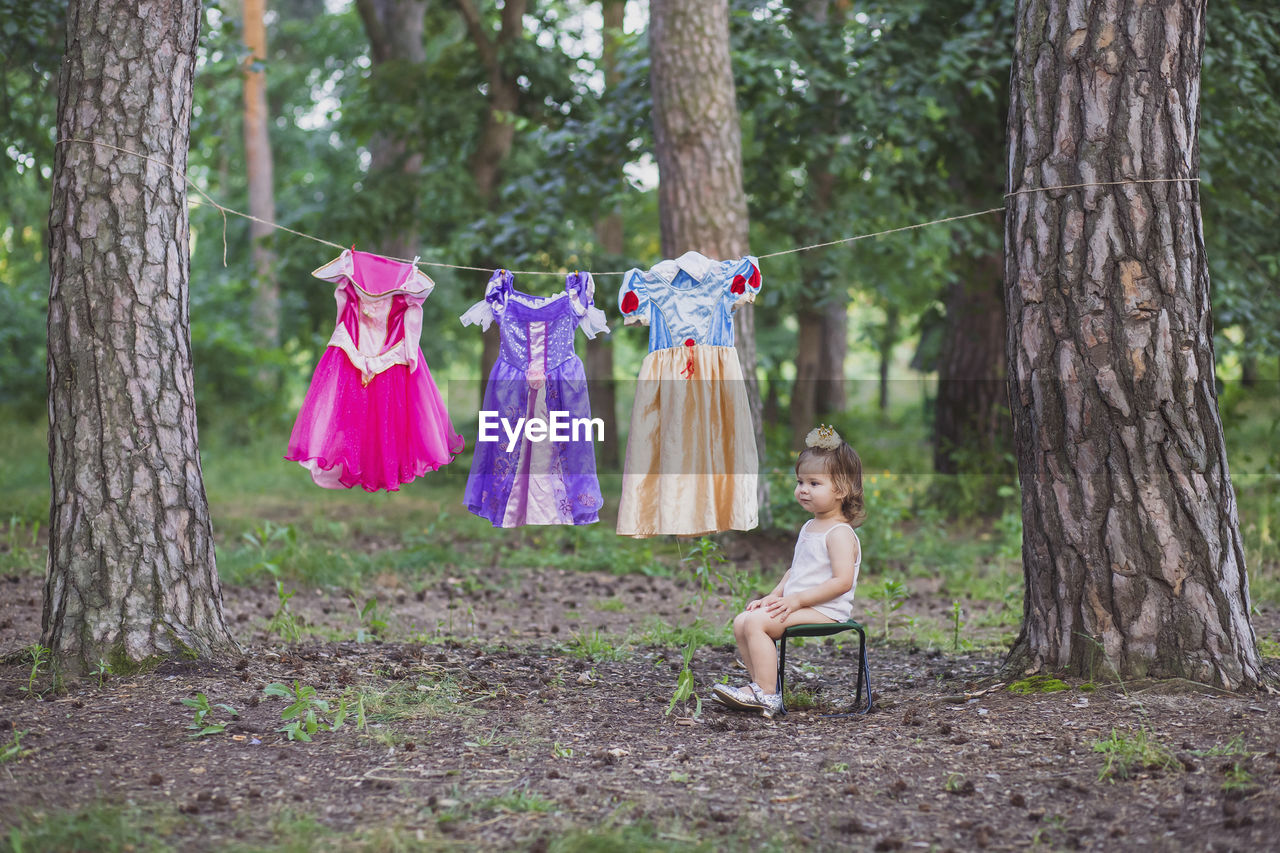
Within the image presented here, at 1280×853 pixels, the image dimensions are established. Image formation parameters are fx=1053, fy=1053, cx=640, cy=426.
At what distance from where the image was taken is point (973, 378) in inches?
393

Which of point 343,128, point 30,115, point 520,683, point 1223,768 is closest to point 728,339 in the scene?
point 520,683

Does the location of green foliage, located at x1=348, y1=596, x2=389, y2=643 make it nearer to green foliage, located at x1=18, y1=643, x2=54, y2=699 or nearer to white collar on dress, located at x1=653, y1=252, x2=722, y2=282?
green foliage, located at x1=18, y1=643, x2=54, y2=699

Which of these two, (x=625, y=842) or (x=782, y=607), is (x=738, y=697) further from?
(x=625, y=842)

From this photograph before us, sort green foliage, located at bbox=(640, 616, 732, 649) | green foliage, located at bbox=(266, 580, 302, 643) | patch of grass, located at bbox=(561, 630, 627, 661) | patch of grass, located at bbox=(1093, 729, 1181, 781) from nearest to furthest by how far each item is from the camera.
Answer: patch of grass, located at bbox=(1093, 729, 1181, 781) → patch of grass, located at bbox=(561, 630, 627, 661) → green foliage, located at bbox=(266, 580, 302, 643) → green foliage, located at bbox=(640, 616, 732, 649)

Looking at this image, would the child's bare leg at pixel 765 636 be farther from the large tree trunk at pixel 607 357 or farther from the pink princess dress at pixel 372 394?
the large tree trunk at pixel 607 357

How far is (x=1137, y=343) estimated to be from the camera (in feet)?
12.7

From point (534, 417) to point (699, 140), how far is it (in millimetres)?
3137

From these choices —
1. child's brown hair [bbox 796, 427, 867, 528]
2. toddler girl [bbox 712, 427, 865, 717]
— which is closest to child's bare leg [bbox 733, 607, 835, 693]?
toddler girl [bbox 712, 427, 865, 717]

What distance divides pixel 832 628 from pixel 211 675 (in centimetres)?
247

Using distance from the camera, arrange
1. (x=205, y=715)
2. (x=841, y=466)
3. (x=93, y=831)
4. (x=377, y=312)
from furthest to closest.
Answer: (x=377, y=312) → (x=841, y=466) → (x=205, y=715) → (x=93, y=831)

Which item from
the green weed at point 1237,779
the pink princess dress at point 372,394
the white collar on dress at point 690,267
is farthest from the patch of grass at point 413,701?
the green weed at point 1237,779

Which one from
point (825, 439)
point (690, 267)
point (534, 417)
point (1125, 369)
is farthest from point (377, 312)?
point (1125, 369)

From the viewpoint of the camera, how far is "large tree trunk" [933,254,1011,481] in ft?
32.1

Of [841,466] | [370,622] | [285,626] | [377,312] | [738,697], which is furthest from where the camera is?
[370,622]
